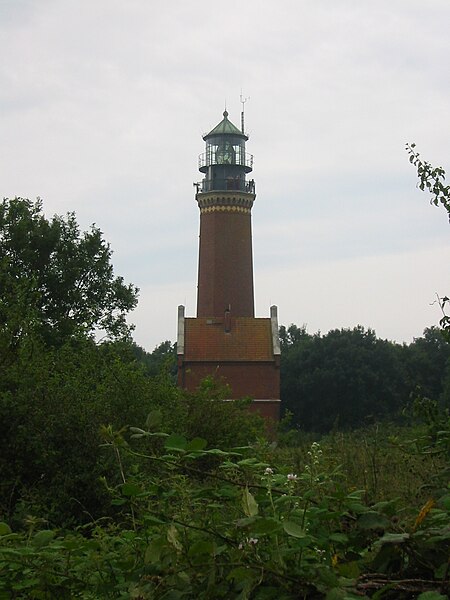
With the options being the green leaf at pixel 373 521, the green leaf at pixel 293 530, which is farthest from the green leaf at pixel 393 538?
the green leaf at pixel 293 530

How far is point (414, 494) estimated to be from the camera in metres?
4.32

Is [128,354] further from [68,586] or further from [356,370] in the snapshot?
[356,370]

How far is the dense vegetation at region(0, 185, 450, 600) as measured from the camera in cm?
312

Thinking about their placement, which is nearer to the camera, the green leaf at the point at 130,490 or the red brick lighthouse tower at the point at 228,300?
the green leaf at the point at 130,490

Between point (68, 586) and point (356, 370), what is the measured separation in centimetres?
5287

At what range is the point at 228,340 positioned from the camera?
43.1m

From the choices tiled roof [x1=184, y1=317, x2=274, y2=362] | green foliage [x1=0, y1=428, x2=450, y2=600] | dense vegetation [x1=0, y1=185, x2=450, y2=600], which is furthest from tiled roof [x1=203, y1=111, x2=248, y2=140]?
green foliage [x1=0, y1=428, x2=450, y2=600]

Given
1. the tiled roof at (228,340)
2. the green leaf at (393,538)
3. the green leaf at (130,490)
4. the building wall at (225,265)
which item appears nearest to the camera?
the green leaf at (393,538)

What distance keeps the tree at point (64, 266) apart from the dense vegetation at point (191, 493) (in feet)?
19.4

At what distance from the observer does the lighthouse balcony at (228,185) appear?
158ft

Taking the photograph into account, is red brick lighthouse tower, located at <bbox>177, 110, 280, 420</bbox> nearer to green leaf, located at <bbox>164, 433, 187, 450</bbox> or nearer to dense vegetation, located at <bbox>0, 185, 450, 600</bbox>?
dense vegetation, located at <bbox>0, 185, 450, 600</bbox>

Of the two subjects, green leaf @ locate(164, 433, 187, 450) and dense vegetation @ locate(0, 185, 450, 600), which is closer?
dense vegetation @ locate(0, 185, 450, 600)

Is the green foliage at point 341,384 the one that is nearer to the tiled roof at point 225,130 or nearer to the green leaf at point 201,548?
the tiled roof at point 225,130

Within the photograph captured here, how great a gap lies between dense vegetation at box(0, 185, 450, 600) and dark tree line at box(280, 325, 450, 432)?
3357 centimetres
